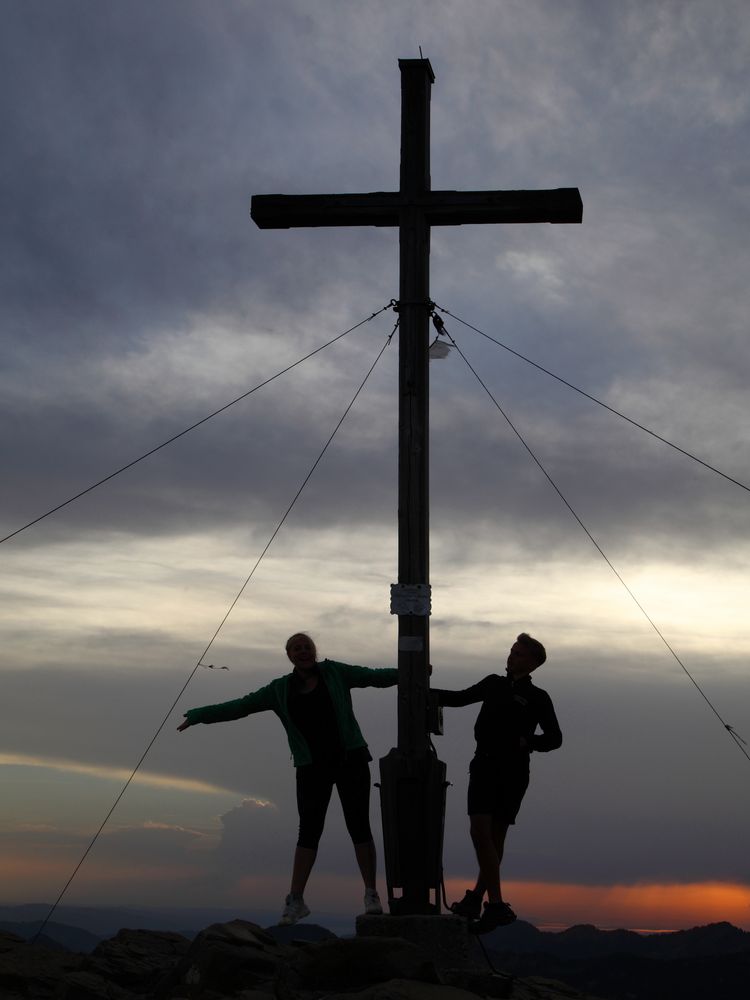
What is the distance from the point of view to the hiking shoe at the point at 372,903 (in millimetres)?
9750

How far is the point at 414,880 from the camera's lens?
32.6 ft

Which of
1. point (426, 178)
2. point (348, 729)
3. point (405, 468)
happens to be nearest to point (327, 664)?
point (348, 729)

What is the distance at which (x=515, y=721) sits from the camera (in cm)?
966

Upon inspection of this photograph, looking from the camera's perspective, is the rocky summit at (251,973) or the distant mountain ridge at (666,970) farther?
the distant mountain ridge at (666,970)

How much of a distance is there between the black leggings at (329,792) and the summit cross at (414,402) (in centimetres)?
19

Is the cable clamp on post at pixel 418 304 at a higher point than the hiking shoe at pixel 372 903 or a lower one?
higher

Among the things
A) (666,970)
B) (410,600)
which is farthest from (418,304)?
(666,970)

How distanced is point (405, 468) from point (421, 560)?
83 centimetres

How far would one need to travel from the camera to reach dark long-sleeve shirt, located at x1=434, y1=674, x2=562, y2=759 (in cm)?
965

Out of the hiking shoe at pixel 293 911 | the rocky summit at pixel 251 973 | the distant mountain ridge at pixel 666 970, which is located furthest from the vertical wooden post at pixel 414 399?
the distant mountain ridge at pixel 666 970

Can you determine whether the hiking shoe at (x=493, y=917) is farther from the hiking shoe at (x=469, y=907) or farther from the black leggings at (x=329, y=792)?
the black leggings at (x=329, y=792)

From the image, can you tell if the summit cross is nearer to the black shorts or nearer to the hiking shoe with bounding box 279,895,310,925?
the black shorts

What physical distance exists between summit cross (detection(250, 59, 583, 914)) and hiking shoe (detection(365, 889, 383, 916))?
162 millimetres

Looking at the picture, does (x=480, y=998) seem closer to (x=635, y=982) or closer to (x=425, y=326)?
(x=425, y=326)
